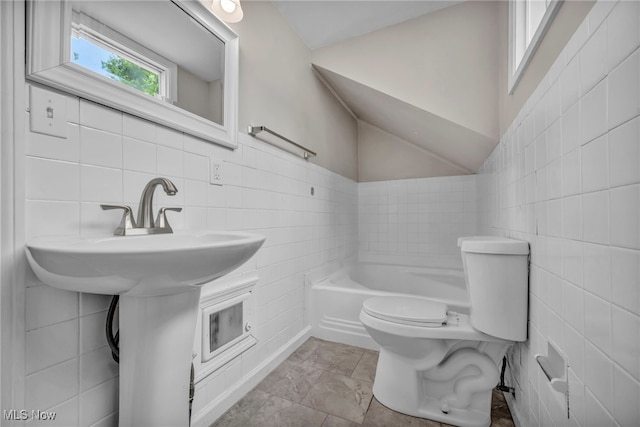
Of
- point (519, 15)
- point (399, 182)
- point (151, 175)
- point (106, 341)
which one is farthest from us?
point (399, 182)

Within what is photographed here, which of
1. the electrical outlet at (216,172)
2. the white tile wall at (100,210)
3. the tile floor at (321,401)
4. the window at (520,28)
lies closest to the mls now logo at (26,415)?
the white tile wall at (100,210)

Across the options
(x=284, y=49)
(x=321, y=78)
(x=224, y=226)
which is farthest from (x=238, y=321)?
(x=321, y=78)

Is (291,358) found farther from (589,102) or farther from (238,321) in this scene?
(589,102)

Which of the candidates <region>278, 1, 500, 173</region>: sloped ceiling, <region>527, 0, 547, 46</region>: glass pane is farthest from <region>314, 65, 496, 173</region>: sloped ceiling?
<region>527, 0, 547, 46</region>: glass pane

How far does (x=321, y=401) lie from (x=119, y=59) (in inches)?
68.0

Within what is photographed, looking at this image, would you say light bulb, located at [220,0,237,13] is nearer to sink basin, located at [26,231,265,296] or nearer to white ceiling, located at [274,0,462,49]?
white ceiling, located at [274,0,462,49]

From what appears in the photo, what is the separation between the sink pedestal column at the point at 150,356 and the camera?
2.50ft

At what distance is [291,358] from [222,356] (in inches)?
25.4

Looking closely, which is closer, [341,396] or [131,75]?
[131,75]

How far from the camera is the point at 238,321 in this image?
1.38 metres

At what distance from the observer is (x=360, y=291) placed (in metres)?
1.93

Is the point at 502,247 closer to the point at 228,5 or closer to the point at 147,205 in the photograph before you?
the point at 147,205

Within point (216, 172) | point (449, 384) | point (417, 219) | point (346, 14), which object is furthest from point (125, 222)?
point (417, 219)

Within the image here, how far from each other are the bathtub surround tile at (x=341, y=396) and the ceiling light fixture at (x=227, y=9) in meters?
1.94
